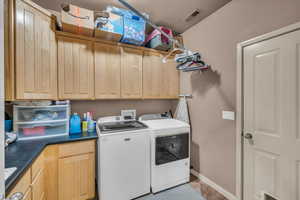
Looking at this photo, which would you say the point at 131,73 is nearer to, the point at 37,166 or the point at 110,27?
the point at 110,27

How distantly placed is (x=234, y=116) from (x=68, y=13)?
2.44 m

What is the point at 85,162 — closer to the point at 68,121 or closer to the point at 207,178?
the point at 68,121

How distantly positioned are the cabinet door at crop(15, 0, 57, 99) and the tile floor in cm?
243

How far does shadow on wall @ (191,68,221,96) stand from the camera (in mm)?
1963

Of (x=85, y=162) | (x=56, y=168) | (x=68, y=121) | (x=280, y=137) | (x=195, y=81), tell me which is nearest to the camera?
(x=280, y=137)

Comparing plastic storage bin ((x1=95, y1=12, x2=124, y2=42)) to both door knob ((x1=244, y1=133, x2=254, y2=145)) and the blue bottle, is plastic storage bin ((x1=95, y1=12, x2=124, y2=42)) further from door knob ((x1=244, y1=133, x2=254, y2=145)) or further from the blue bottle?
door knob ((x1=244, y1=133, x2=254, y2=145))

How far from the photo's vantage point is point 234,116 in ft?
5.70

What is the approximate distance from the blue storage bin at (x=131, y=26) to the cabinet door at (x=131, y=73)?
0.66 ft

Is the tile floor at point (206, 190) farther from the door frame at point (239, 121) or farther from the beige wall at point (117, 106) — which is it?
the beige wall at point (117, 106)

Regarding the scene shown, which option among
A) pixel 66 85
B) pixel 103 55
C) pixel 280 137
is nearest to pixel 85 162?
pixel 66 85

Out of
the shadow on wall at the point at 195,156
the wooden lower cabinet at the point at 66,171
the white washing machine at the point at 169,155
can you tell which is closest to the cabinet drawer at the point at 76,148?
the wooden lower cabinet at the point at 66,171

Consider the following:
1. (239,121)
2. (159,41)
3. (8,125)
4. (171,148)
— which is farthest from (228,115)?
(8,125)

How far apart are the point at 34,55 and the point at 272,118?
2.67m

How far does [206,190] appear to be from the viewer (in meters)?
1.97
